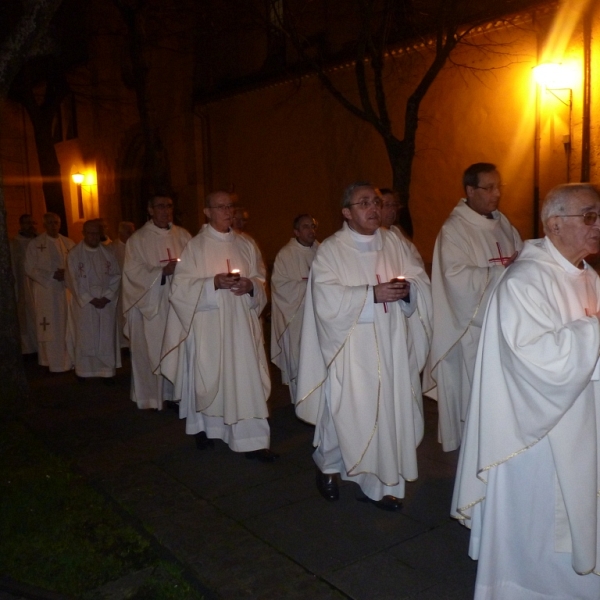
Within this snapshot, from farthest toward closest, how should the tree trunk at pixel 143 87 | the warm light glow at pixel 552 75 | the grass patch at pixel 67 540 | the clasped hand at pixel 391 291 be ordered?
the tree trunk at pixel 143 87, the warm light glow at pixel 552 75, the clasped hand at pixel 391 291, the grass patch at pixel 67 540

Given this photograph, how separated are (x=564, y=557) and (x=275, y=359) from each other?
5.13 meters

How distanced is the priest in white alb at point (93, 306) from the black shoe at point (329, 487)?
16.9ft

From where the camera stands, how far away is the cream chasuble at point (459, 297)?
535cm

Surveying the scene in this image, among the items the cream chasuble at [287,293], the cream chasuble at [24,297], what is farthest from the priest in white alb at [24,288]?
the cream chasuble at [287,293]

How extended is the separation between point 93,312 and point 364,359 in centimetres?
580

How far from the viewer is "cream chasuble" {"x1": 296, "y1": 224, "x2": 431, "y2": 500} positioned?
4.64m

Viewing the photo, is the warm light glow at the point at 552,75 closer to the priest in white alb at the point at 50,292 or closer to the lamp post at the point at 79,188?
the priest in white alb at the point at 50,292

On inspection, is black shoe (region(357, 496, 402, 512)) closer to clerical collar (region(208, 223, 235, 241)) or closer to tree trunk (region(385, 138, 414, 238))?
clerical collar (region(208, 223, 235, 241))

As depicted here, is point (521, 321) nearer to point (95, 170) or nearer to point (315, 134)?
point (315, 134)

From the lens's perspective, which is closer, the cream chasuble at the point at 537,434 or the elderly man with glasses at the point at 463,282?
the cream chasuble at the point at 537,434

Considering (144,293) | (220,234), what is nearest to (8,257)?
(144,293)

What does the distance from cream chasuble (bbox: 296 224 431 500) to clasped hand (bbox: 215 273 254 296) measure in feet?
3.22

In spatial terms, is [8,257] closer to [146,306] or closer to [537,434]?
[146,306]

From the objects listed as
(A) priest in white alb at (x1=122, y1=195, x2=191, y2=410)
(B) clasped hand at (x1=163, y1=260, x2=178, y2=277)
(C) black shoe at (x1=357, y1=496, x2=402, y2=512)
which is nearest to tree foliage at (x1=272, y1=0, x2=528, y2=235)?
(A) priest in white alb at (x1=122, y1=195, x2=191, y2=410)
